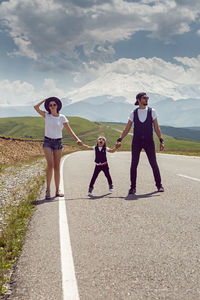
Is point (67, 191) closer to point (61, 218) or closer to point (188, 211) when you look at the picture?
point (61, 218)

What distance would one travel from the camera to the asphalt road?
2773 mm

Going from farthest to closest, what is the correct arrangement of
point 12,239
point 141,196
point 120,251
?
point 141,196, point 12,239, point 120,251

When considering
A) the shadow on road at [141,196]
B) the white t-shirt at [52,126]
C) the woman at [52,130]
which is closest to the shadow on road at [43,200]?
the woman at [52,130]

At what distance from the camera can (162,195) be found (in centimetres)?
698

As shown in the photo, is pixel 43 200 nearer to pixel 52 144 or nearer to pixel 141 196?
pixel 52 144

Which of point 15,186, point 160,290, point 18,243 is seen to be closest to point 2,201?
point 15,186

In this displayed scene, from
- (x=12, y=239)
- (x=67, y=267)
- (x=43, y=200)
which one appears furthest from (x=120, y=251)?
(x=43, y=200)

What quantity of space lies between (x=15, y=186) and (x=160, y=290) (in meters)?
8.25

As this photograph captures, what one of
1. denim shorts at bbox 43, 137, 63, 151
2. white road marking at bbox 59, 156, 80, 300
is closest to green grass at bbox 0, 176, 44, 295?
white road marking at bbox 59, 156, 80, 300

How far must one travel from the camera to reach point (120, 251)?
3666 mm

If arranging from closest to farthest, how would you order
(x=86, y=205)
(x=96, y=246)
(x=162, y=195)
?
(x=96, y=246) < (x=86, y=205) < (x=162, y=195)

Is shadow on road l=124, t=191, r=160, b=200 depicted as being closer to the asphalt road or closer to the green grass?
the asphalt road

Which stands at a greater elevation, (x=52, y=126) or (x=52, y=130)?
(x=52, y=126)

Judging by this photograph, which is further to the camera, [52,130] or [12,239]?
[52,130]
